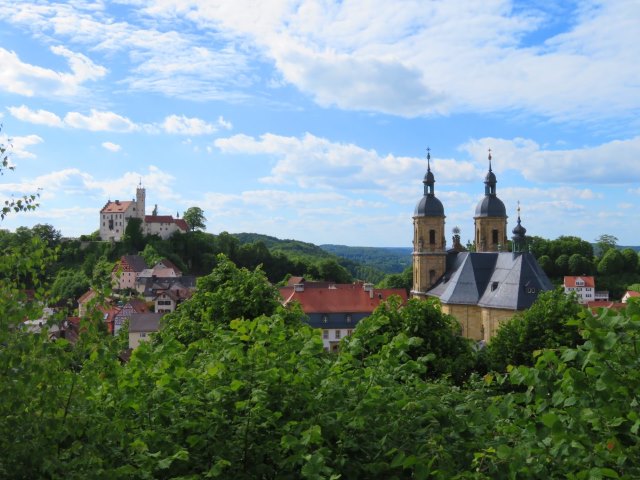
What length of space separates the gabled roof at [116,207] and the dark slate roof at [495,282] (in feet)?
247

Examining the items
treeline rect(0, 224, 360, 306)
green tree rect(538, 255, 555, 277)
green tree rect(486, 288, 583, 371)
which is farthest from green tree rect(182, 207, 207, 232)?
green tree rect(486, 288, 583, 371)

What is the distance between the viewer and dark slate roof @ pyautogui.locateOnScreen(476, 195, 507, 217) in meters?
57.1

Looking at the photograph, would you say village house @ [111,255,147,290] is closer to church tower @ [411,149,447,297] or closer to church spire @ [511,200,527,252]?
church tower @ [411,149,447,297]

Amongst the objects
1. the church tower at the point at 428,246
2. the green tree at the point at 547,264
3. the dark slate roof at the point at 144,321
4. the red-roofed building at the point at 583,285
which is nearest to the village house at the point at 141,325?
the dark slate roof at the point at 144,321

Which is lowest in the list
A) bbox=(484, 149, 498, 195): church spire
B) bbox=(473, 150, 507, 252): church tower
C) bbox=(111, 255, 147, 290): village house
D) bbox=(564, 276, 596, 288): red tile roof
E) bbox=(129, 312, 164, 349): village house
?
bbox=(129, 312, 164, 349): village house

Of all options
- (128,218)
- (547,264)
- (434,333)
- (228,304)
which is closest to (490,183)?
(434,333)

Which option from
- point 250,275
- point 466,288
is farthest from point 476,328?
point 250,275

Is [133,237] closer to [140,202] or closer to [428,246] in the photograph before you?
[140,202]

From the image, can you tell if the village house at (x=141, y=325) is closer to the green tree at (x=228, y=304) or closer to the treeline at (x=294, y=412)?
the green tree at (x=228, y=304)

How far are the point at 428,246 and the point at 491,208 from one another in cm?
793

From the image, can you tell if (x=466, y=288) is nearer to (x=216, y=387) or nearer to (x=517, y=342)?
(x=517, y=342)

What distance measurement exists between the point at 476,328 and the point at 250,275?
93.6 ft

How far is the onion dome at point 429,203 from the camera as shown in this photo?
2130 inches

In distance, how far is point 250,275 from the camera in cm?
2141
